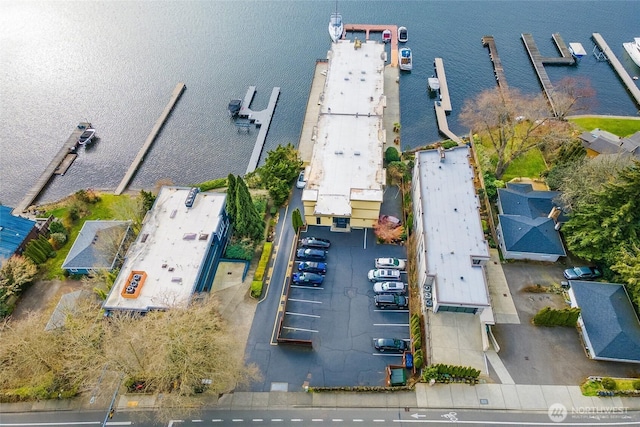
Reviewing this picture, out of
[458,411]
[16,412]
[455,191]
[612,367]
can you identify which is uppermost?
[455,191]

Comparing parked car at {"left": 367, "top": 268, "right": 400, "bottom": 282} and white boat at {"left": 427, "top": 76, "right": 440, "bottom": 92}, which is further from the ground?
white boat at {"left": 427, "top": 76, "right": 440, "bottom": 92}

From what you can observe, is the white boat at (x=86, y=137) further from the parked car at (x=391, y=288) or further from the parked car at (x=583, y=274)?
the parked car at (x=583, y=274)

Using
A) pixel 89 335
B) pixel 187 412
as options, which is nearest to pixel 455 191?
pixel 187 412

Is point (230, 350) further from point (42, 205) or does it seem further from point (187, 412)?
point (42, 205)

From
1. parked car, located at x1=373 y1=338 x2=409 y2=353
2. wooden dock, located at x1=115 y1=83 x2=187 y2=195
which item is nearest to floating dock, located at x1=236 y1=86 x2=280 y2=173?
wooden dock, located at x1=115 y1=83 x2=187 y2=195

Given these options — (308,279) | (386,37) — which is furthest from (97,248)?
(386,37)

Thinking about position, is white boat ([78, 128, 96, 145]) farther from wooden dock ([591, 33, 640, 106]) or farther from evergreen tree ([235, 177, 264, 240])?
wooden dock ([591, 33, 640, 106])

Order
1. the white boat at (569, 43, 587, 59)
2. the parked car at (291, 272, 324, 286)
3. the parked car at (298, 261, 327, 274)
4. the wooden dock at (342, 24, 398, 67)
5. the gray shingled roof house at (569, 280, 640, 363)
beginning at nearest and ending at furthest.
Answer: the gray shingled roof house at (569, 280, 640, 363) → the parked car at (291, 272, 324, 286) → the parked car at (298, 261, 327, 274) → the white boat at (569, 43, 587, 59) → the wooden dock at (342, 24, 398, 67)
